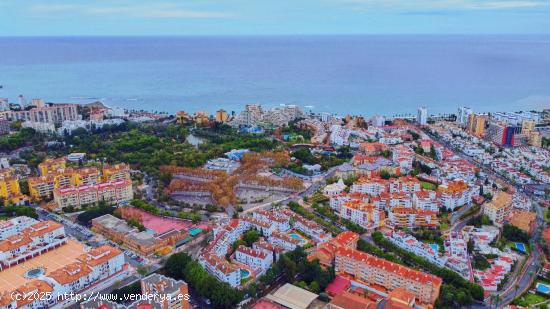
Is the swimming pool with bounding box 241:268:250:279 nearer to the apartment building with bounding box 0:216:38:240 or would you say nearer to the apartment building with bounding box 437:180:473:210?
the apartment building with bounding box 0:216:38:240

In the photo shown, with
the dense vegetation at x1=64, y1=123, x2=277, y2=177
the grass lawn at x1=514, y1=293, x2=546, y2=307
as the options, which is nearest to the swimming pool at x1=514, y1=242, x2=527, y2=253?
the grass lawn at x1=514, y1=293, x2=546, y2=307

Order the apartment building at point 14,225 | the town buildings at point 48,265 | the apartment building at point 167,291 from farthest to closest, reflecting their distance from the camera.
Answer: the apartment building at point 14,225
the town buildings at point 48,265
the apartment building at point 167,291

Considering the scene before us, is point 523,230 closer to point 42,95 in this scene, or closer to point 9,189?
point 9,189

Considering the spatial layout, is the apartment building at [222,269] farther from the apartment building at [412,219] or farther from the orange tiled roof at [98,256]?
the apartment building at [412,219]

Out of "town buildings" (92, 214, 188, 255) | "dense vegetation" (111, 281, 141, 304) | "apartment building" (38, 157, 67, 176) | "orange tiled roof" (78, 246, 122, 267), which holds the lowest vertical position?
"dense vegetation" (111, 281, 141, 304)

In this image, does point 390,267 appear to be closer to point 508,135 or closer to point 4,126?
point 508,135

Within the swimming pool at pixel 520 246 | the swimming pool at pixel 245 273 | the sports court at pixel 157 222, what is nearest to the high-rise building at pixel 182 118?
the sports court at pixel 157 222
